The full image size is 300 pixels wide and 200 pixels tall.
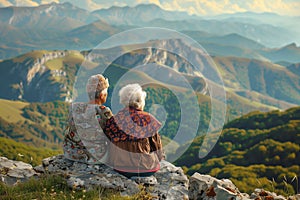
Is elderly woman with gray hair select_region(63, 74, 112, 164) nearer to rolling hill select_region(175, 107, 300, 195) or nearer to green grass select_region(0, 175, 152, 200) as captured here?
green grass select_region(0, 175, 152, 200)

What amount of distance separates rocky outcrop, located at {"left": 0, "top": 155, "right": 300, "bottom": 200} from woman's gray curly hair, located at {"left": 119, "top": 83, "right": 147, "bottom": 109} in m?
2.02

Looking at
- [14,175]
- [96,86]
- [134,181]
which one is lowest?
[14,175]

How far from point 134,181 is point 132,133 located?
1.28 meters

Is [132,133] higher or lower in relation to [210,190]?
higher

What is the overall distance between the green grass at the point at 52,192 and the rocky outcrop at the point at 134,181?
0.69 feet

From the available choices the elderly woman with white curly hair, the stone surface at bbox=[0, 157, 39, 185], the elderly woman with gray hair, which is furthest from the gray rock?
the stone surface at bbox=[0, 157, 39, 185]

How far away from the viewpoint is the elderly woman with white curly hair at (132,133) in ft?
28.2

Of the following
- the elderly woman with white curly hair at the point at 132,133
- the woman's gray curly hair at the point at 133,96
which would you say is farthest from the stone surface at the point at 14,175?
the woman's gray curly hair at the point at 133,96

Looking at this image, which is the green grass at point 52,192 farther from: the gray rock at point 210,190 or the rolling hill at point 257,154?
the rolling hill at point 257,154

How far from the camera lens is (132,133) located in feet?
28.4

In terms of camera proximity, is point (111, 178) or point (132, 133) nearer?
point (111, 178)

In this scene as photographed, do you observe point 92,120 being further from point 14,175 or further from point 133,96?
point 14,175

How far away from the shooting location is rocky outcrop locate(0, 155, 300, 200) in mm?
8086

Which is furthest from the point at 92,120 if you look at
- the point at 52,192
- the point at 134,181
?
the point at 52,192
